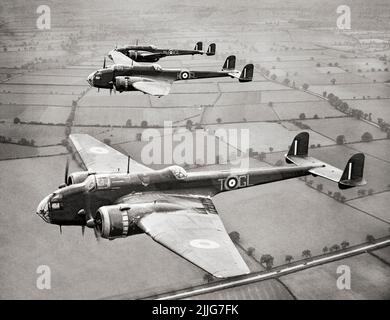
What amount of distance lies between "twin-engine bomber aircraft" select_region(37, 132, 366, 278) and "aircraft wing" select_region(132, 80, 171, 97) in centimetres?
577

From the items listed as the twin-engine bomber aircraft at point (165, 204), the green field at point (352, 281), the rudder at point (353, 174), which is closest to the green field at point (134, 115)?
the twin-engine bomber aircraft at point (165, 204)

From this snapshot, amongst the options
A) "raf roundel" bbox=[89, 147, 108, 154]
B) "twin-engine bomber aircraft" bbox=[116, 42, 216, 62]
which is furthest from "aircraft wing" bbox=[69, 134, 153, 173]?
"twin-engine bomber aircraft" bbox=[116, 42, 216, 62]

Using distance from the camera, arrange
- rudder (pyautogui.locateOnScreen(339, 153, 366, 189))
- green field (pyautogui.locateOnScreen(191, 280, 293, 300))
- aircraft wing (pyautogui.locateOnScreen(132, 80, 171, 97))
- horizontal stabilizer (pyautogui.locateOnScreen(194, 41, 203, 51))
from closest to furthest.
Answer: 1. rudder (pyautogui.locateOnScreen(339, 153, 366, 189))
2. green field (pyautogui.locateOnScreen(191, 280, 293, 300))
3. aircraft wing (pyautogui.locateOnScreen(132, 80, 171, 97))
4. horizontal stabilizer (pyautogui.locateOnScreen(194, 41, 203, 51))

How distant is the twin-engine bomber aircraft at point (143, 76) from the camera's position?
88.8 feet

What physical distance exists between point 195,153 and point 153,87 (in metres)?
7.69

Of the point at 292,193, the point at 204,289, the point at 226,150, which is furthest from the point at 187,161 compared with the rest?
the point at 204,289

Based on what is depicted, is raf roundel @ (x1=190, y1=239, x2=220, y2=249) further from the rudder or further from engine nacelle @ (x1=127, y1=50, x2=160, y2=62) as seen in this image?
engine nacelle @ (x1=127, y1=50, x2=160, y2=62)

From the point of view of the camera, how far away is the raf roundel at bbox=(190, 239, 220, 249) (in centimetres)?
1559

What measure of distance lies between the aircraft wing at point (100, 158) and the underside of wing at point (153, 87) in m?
4.62

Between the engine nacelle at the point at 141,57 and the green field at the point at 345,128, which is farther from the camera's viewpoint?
the green field at the point at 345,128

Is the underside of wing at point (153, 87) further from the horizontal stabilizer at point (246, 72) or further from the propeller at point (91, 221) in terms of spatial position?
the propeller at point (91, 221)

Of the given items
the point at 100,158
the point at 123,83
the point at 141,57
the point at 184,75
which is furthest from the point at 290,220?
the point at 141,57

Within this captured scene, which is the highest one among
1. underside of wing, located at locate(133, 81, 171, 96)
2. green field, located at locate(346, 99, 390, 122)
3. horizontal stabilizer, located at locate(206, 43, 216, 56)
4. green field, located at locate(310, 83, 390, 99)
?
horizontal stabilizer, located at locate(206, 43, 216, 56)
